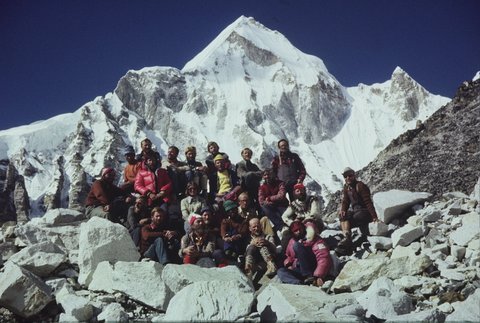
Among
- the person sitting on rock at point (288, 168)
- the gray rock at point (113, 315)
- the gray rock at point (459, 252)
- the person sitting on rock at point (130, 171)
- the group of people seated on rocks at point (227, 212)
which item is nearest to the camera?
the gray rock at point (113, 315)

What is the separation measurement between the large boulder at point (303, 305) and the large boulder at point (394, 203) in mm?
3445

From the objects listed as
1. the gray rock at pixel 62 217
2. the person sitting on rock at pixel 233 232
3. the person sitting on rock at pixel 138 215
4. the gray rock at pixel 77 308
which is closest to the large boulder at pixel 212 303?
the gray rock at pixel 77 308

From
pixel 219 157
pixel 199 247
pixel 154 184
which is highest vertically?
pixel 219 157

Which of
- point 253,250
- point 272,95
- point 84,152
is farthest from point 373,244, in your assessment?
point 272,95

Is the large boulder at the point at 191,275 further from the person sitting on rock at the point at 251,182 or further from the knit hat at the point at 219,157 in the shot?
the knit hat at the point at 219,157

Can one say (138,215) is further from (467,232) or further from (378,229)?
(467,232)

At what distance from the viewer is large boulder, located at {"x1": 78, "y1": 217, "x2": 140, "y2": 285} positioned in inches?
306

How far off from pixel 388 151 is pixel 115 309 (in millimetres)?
15518

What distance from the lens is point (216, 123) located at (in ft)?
550

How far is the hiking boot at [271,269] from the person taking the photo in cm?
789

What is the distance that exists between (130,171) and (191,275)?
4473mm

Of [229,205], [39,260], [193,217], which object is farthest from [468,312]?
[39,260]

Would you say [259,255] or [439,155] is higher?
[439,155]

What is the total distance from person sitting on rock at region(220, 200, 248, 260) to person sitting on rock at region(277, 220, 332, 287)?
914 mm
